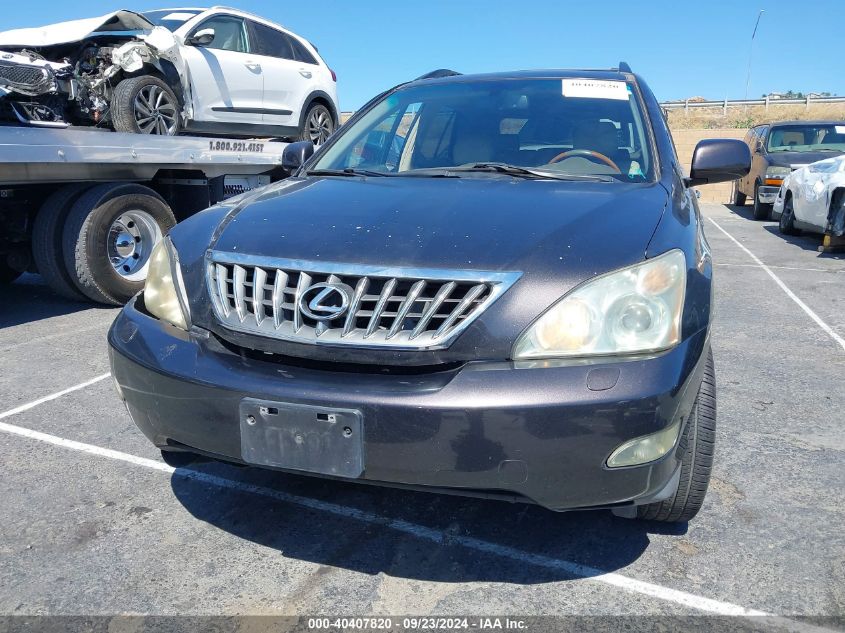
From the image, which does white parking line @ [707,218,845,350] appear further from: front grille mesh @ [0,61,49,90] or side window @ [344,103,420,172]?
front grille mesh @ [0,61,49,90]

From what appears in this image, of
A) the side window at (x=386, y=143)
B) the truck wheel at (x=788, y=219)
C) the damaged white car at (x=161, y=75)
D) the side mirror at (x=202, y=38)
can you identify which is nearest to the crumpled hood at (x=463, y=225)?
the side window at (x=386, y=143)

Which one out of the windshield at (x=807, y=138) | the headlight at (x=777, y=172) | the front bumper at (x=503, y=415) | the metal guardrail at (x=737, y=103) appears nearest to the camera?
the front bumper at (x=503, y=415)

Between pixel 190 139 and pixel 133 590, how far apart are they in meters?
4.98

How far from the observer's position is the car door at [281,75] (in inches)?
314

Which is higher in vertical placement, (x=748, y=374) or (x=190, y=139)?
(x=190, y=139)

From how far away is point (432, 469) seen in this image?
6.46 feet

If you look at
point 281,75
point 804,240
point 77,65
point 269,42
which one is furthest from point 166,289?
A: point 804,240

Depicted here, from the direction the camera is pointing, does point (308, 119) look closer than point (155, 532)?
No

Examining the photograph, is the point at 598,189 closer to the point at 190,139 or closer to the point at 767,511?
the point at 767,511

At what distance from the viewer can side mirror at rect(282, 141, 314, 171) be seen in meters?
3.68

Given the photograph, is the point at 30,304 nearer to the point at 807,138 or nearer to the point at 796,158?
the point at 796,158

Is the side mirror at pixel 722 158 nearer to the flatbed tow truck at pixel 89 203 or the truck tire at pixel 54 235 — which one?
the flatbed tow truck at pixel 89 203

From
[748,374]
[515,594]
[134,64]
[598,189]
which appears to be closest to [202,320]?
[515,594]

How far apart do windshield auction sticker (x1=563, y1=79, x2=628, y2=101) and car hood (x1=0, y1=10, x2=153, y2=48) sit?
4573 millimetres
